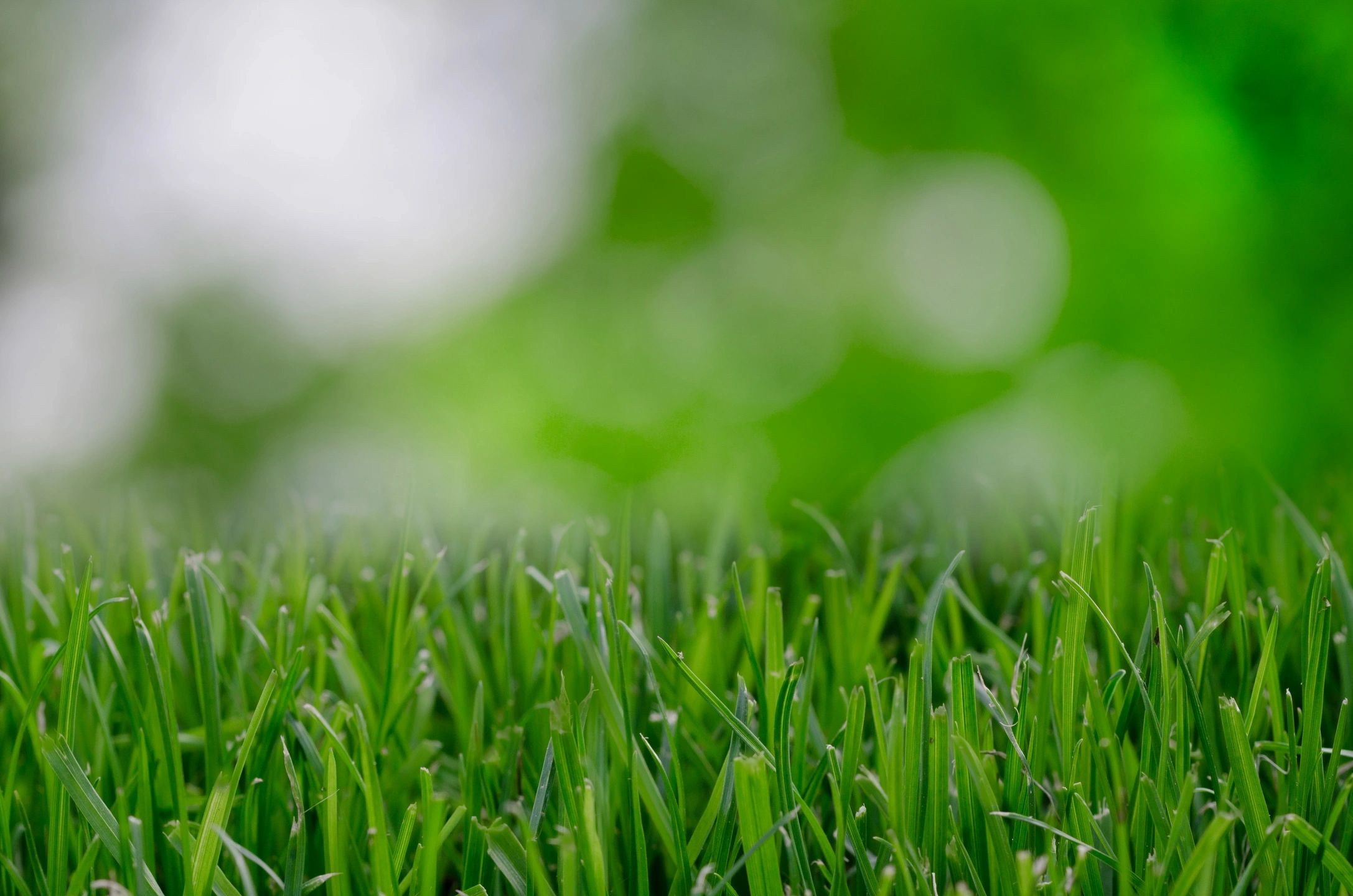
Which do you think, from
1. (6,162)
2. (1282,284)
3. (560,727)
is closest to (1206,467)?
(1282,284)

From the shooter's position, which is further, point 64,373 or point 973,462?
point 64,373

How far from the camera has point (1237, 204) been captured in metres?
1.89

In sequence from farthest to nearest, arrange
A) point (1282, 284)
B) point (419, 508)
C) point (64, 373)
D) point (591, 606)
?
point (64, 373) → point (1282, 284) → point (419, 508) → point (591, 606)

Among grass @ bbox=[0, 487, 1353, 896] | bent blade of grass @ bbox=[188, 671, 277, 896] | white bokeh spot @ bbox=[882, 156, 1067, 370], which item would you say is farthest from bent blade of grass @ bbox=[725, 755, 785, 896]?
white bokeh spot @ bbox=[882, 156, 1067, 370]

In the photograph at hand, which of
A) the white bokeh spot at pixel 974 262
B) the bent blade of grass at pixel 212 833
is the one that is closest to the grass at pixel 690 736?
the bent blade of grass at pixel 212 833

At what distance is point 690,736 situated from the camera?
702 mm

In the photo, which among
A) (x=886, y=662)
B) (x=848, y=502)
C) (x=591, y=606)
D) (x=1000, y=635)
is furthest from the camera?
(x=848, y=502)

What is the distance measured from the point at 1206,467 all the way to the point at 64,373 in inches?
199

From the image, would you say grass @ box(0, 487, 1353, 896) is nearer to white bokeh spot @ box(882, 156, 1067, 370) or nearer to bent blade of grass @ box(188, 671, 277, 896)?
bent blade of grass @ box(188, 671, 277, 896)

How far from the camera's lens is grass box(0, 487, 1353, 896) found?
51 cm

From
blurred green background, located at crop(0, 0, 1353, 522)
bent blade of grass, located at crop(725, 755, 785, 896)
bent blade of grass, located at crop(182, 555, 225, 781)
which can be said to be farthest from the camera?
blurred green background, located at crop(0, 0, 1353, 522)

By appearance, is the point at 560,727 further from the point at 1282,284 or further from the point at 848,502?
the point at 1282,284

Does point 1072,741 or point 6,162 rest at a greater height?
point 6,162

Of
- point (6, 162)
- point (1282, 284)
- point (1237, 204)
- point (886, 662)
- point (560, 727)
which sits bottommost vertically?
point (886, 662)
